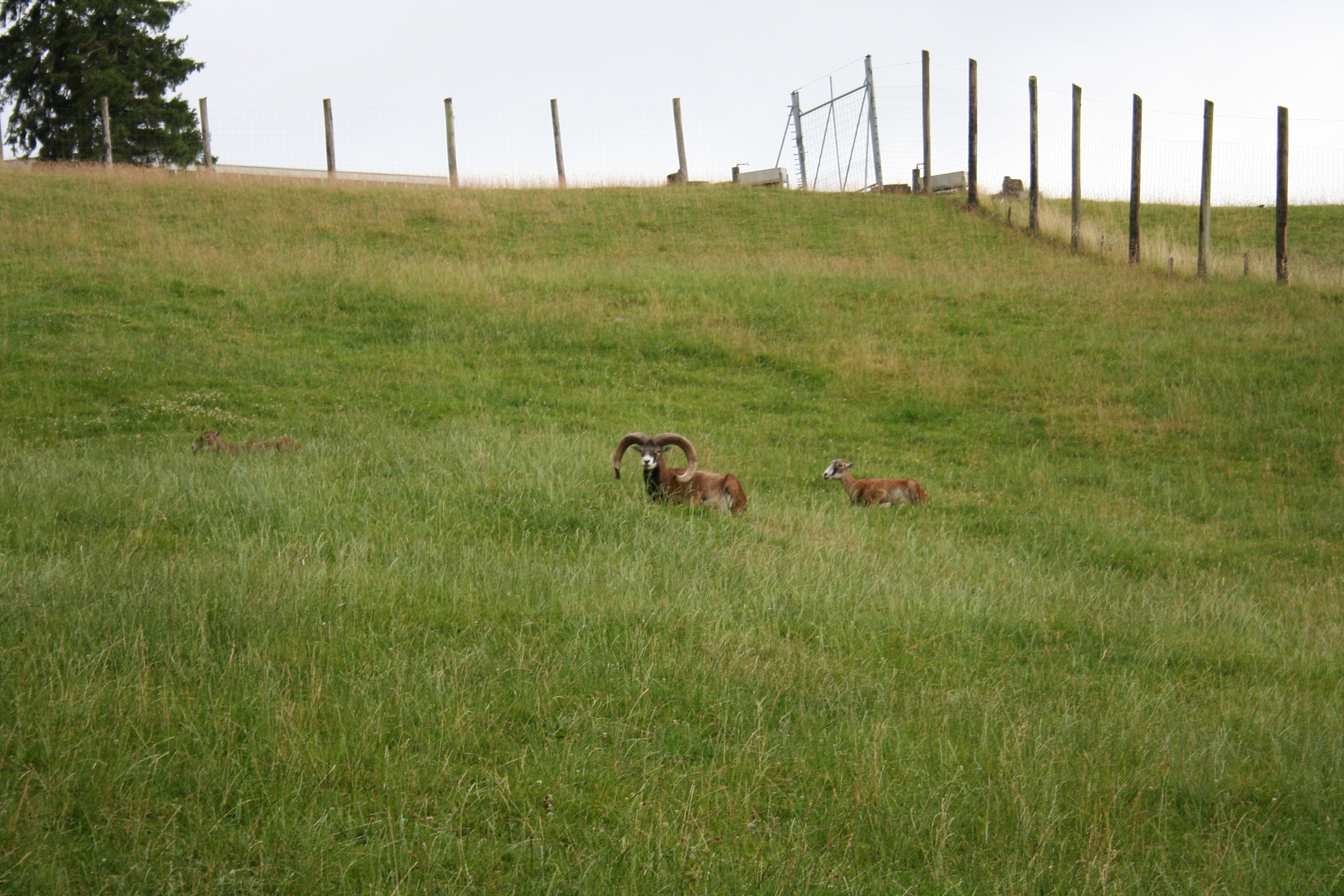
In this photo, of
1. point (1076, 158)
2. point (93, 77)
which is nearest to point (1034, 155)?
point (1076, 158)

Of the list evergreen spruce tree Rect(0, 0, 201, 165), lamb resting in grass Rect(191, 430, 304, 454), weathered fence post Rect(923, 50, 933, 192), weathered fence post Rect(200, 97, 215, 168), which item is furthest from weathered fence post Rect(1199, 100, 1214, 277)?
evergreen spruce tree Rect(0, 0, 201, 165)

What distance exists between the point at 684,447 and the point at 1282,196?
18705 mm

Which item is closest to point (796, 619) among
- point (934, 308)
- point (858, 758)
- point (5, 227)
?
point (858, 758)

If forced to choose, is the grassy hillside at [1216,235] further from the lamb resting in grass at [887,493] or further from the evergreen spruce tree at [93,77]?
the evergreen spruce tree at [93,77]

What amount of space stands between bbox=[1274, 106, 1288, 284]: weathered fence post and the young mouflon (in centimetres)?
1755

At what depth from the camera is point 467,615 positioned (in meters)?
5.68

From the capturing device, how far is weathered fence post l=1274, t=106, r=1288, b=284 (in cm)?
2184

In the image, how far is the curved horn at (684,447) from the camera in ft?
33.3

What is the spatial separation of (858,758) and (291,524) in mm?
4819

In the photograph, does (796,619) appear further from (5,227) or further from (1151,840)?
(5,227)

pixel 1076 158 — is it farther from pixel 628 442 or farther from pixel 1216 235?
pixel 628 442

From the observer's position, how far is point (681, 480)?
10180 mm

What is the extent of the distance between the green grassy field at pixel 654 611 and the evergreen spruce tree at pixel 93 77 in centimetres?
2727

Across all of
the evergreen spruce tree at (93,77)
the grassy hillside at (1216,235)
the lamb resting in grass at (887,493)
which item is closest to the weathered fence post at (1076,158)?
the grassy hillside at (1216,235)
